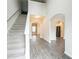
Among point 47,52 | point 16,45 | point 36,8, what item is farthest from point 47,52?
point 36,8

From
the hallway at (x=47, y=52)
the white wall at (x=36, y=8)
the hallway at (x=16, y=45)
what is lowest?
the hallway at (x=47, y=52)

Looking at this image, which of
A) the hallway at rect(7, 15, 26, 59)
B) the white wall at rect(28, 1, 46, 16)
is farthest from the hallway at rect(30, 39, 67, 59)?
the white wall at rect(28, 1, 46, 16)

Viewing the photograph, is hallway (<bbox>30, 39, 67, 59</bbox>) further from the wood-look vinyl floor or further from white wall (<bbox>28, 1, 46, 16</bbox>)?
white wall (<bbox>28, 1, 46, 16</bbox>)

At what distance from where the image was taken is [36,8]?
27.5ft

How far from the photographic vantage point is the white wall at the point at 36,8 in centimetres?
810

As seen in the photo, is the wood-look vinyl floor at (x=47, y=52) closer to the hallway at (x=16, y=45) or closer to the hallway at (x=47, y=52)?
the hallway at (x=47, y=52)

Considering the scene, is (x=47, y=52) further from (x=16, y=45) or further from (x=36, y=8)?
(x=36, y=8)

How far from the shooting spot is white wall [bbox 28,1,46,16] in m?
8.10

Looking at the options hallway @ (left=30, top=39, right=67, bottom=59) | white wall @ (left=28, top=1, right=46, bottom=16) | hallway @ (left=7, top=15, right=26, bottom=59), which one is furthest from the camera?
white wall @ (left=28, top=1, right=46, bottom=16)

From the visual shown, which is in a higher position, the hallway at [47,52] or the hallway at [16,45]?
the hallway at [16,45]

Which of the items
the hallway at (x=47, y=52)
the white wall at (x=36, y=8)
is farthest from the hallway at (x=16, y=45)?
the white wall at (x=36, y=8)

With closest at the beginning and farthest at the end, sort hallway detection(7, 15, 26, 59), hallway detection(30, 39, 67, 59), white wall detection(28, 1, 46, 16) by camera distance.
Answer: hallway detection(7, 15, 26, 59) → hallway detection(30, 39, 67, 59) → white wall detection(28, 1, 46, 16)
